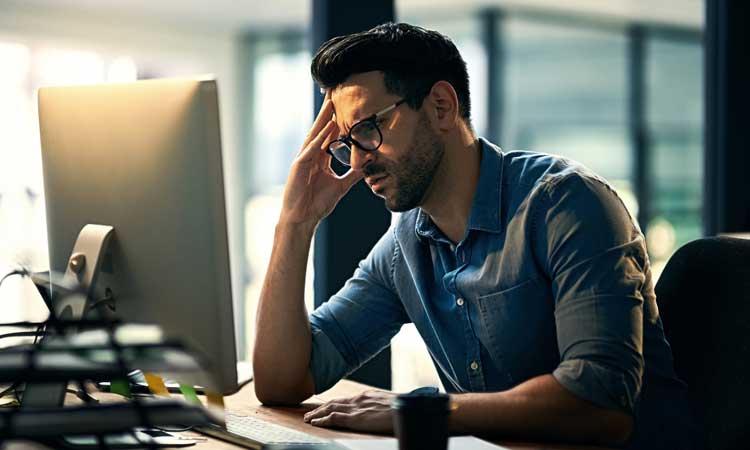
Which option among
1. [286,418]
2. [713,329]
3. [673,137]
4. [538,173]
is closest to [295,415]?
[286,418]

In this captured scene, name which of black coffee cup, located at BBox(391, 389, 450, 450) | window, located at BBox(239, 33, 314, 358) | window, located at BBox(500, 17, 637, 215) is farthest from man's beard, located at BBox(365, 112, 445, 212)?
window, located at BBox(239, 33, 314, 358)

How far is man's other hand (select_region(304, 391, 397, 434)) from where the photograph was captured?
135 cm

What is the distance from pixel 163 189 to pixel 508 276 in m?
0.58

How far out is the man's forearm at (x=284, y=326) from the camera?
1.61 metres

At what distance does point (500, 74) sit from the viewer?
579 cm

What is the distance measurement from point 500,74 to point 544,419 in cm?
467

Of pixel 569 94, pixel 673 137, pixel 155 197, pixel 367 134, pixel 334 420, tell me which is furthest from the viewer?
pixel 673 137

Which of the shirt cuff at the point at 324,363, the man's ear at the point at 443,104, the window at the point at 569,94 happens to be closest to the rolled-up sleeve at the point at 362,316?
the shirt cuff at the point at 324,363

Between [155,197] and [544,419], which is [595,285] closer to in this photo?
Answer: [544,419]

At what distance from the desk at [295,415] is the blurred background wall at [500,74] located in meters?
3.60

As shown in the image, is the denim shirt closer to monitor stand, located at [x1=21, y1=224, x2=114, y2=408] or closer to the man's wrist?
the man's wrist

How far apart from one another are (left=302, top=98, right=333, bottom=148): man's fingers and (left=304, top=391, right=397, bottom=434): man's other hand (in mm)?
582

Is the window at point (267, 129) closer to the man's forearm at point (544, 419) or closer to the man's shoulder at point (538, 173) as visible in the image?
the man's shoulder at point (538, 173)

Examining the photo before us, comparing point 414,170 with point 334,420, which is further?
point 414,170
